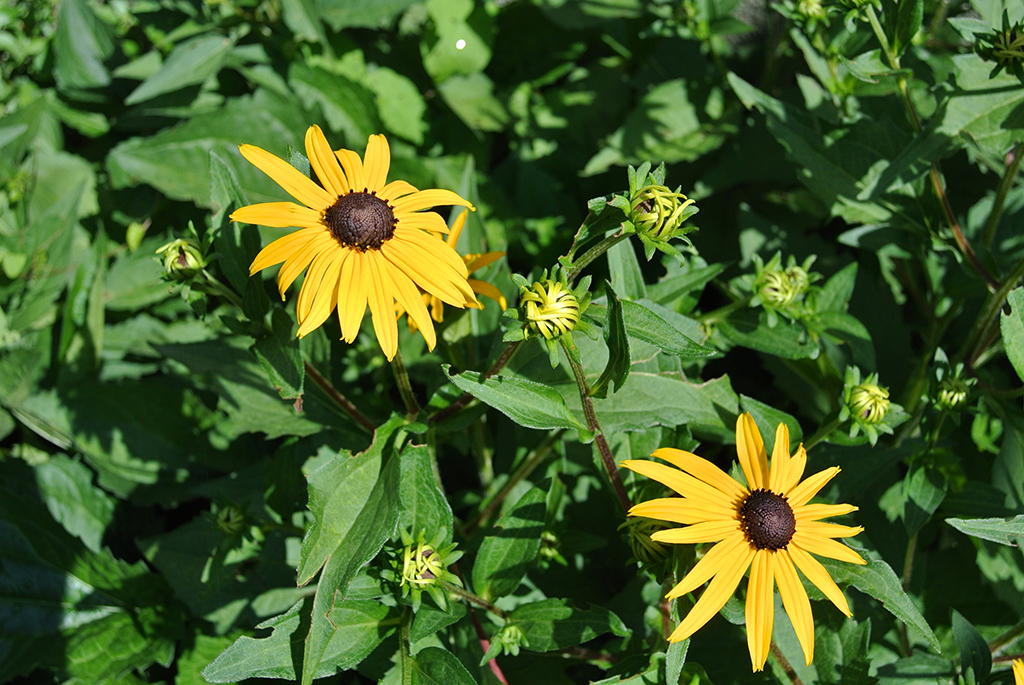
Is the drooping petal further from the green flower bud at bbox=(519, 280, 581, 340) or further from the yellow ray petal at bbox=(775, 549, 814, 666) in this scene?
the green flower bud at bbox=(519, 280, 581, 340)

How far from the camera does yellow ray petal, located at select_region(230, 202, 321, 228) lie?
4.20 feet

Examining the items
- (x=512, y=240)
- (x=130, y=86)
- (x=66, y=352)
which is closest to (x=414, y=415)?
(x=512, y=240)

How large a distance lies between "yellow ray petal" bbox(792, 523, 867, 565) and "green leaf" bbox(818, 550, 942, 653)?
5cm

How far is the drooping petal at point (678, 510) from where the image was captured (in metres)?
1.30

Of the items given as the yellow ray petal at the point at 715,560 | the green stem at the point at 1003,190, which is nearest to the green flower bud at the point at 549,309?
the yellow ray petal at the point at 715,560

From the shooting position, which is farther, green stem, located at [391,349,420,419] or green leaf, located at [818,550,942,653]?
green stem, located at [391,349,420,419]

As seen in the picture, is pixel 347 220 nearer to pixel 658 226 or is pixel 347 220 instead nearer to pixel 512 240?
pixel 658 226

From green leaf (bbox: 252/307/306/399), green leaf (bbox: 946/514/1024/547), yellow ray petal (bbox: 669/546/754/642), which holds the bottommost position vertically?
yellow ray petal (bbox: 669/546/754/642)

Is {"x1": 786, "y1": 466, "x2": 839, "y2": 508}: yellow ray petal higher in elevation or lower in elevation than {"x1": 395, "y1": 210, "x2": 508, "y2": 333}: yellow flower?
lower

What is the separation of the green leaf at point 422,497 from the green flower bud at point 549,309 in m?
0.41

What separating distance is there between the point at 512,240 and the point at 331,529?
144cm

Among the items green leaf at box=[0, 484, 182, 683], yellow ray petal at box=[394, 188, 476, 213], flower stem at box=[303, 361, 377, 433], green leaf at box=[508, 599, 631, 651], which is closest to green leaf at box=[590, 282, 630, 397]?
yellow ray petal at box=[394, 188, 476, 213]

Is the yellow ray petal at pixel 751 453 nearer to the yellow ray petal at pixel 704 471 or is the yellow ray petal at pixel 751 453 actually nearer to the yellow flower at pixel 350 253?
the yellow ray petal at pixel 704 471

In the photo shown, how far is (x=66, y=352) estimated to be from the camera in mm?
2451
